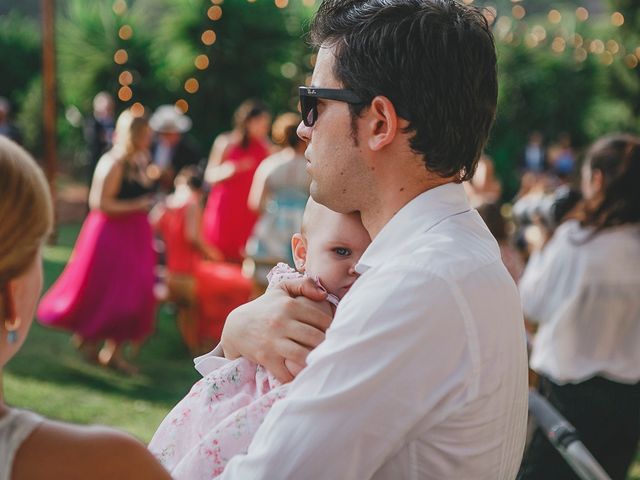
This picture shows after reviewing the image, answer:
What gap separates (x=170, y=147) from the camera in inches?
420

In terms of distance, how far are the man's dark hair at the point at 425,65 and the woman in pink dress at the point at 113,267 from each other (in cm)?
520

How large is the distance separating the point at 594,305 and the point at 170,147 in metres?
7.50

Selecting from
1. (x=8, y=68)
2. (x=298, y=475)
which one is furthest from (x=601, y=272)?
(x=8, y=68)

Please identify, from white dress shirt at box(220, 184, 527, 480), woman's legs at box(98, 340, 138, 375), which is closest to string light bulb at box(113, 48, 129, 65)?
woman's legs at box(98, 340, 138, 375)

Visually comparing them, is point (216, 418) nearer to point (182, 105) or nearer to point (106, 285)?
point (106, 285)

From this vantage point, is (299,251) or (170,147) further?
(170,147)

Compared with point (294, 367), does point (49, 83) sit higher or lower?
lower

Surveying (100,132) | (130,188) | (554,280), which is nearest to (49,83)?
(100,132)

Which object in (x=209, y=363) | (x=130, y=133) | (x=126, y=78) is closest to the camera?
(x=209, y=363)

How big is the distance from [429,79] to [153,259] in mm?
5719

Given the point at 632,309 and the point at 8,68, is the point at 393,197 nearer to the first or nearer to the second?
the point at 632,309

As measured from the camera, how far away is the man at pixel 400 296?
139 cm

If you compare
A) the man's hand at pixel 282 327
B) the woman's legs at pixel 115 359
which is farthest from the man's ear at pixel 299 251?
the woman's legs at pixel 115 359

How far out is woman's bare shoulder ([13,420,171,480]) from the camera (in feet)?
4.16
